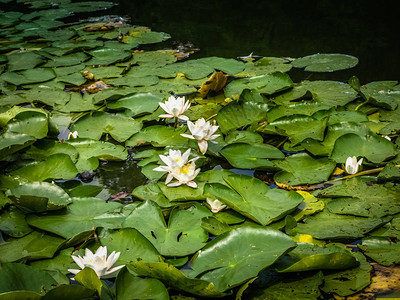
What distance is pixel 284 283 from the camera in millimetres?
1456

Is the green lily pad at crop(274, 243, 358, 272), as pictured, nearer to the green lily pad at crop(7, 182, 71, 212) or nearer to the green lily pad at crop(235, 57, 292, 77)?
the green lily pad at crop(7, 182, 71, 212)

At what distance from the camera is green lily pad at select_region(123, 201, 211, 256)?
1.61 metres

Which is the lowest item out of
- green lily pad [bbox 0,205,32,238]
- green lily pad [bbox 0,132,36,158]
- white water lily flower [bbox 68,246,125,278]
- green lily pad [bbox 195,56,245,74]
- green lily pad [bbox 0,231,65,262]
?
green lily pad [bbox 0,231,65,262]

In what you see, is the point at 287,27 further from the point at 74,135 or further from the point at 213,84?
the point at 74,135

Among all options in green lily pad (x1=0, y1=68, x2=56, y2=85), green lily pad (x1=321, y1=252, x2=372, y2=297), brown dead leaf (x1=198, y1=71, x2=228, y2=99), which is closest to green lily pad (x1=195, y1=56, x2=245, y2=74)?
brown dead leaf (x1=198, y1=71, x2=228, y2=99)

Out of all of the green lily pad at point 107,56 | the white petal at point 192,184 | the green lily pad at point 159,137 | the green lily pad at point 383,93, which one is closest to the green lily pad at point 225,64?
the green lily pad at point 107,56

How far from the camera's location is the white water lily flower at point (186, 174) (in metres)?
1.95

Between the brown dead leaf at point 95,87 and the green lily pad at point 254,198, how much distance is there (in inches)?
69.3

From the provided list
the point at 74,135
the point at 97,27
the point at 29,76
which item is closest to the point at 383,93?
the point at 74,135

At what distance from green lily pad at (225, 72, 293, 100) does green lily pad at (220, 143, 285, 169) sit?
0.82 meters

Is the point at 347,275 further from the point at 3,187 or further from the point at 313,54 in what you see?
the point at 313,54

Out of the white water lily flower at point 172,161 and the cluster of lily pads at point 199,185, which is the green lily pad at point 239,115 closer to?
the cluster of lily pads at point 199,185

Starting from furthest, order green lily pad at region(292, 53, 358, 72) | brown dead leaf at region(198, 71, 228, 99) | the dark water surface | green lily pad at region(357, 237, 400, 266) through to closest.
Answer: the dark water surface
green lily pad at region(292, 53, 358, 72)
brown dead leaf at region(198, 71, 228, 99)
green lily pad at region(357, 237, 400, 266)

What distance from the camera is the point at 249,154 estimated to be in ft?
7.33
